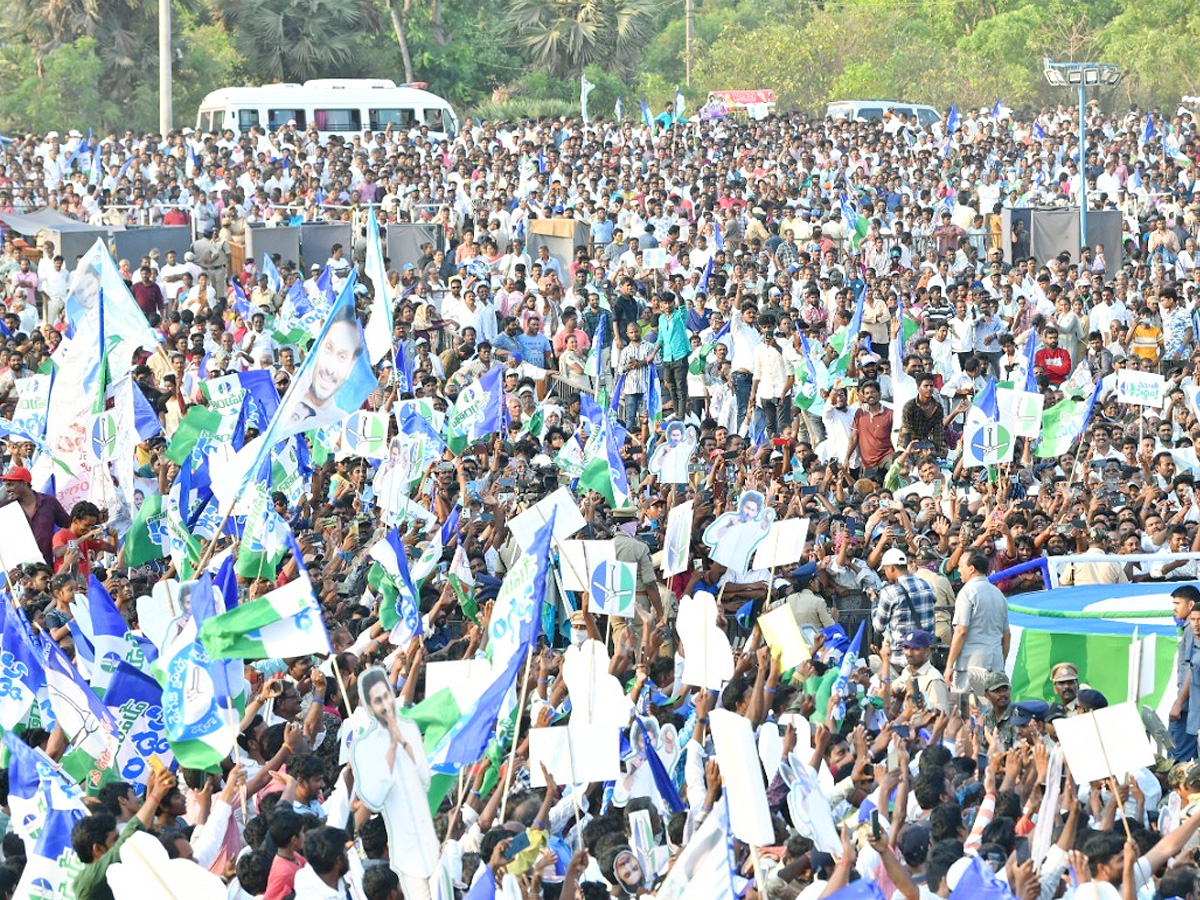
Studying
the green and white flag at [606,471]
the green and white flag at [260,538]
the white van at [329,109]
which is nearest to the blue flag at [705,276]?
the green and white flag at [606,471]

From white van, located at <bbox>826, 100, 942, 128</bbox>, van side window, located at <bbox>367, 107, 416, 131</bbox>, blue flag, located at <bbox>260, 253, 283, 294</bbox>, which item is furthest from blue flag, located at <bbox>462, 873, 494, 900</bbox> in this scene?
white van, located at <bbox>826, 100, 942, 128</bbox>

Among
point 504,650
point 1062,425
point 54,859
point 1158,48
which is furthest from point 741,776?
point 1158,48

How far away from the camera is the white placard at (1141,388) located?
51.2 feet

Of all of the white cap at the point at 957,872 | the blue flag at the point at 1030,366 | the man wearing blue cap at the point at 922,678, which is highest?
the blue flag at the point at 1030,366

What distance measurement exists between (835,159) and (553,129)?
4688 millimetres

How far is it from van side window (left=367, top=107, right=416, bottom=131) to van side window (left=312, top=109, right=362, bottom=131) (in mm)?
209

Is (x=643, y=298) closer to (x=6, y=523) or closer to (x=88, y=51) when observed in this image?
(x=6, y=523)

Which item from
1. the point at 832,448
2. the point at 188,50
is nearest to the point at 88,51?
the point at 188,50

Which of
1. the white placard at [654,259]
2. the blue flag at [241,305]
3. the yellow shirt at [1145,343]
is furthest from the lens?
the white placard at [654,259]

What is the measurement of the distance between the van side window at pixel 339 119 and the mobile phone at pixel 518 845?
2644 centimetres

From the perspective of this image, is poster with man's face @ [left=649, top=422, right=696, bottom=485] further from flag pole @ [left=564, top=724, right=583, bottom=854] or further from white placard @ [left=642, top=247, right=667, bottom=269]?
white placard @ [left=642, top=247, right=667, bottom=269]

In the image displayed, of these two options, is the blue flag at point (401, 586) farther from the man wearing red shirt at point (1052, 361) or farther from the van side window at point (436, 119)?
the van side window at point (436, 119)

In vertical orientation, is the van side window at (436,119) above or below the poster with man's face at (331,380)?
above

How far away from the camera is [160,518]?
12953 millimetres
